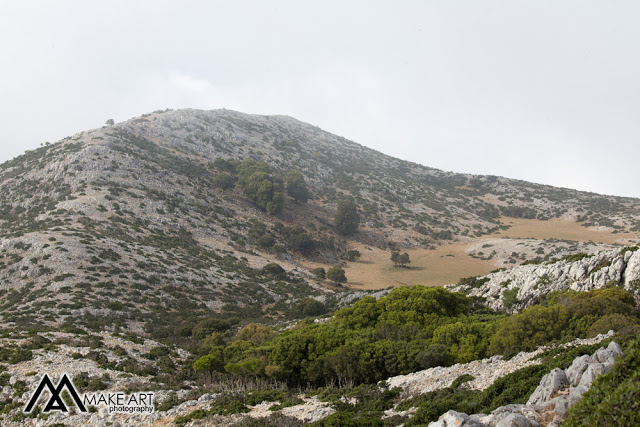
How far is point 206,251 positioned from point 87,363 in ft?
113

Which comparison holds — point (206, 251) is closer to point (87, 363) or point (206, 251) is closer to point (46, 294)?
point (46, 294)

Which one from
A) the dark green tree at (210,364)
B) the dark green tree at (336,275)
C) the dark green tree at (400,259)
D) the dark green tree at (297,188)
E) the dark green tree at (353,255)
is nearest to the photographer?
the dark green tree at (210,364)

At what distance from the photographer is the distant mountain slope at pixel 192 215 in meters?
34.9

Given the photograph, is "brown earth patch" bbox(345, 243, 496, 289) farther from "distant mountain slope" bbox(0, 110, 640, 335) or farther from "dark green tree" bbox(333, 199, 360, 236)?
"dark green tree" bbox(333, 199, 360, 236)

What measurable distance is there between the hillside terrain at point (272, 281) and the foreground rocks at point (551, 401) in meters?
1.17

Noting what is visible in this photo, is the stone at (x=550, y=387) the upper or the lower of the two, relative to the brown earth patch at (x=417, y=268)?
upper

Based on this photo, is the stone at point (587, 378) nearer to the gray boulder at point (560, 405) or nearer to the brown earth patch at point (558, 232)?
the gray boulder at point (560, 405)

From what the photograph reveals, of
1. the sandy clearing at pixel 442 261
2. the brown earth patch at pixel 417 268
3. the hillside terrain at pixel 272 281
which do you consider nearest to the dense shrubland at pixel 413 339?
the hillside terrain at pixel 272 281

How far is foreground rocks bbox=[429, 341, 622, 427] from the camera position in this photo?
8375 millimetres

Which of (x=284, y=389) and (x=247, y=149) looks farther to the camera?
(x=247, y=149)

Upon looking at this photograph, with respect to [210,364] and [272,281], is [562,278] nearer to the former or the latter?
[210,364]

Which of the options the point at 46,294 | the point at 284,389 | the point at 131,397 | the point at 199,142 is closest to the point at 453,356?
the point at 284,389

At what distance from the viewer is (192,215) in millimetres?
61719

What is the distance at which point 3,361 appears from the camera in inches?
719
